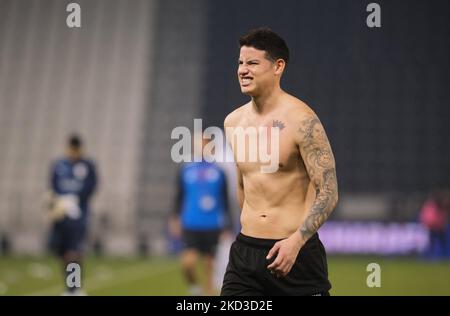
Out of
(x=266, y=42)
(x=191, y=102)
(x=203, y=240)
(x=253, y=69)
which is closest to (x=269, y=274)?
(x=253, y=69)

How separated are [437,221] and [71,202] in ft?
39.2

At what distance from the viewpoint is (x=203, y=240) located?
33.1ft

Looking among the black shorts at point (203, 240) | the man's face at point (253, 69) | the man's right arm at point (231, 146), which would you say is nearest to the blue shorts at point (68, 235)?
the black shorts at point (203, 240)

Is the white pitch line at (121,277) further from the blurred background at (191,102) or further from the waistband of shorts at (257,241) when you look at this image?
the waistband of shorts at (257,241)

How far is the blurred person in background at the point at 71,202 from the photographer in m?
10.5

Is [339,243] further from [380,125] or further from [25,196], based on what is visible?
[25,196]

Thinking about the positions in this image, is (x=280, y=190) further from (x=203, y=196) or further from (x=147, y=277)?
(x=147, y=277)

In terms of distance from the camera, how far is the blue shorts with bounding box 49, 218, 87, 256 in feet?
34.3

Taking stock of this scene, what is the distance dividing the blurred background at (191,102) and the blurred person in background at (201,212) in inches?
381

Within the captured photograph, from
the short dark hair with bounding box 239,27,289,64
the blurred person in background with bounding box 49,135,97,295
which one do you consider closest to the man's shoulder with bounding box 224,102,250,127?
the short dark hair with bounding box 239,27,289,64

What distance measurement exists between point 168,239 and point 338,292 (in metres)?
11.1

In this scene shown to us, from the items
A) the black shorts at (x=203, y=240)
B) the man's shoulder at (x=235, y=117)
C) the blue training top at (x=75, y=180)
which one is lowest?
the black shorts at (x=203, y=240)

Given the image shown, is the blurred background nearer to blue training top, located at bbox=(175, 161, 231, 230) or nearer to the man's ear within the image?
blue training top, located at bbox=(175, 161, 231, 230)
